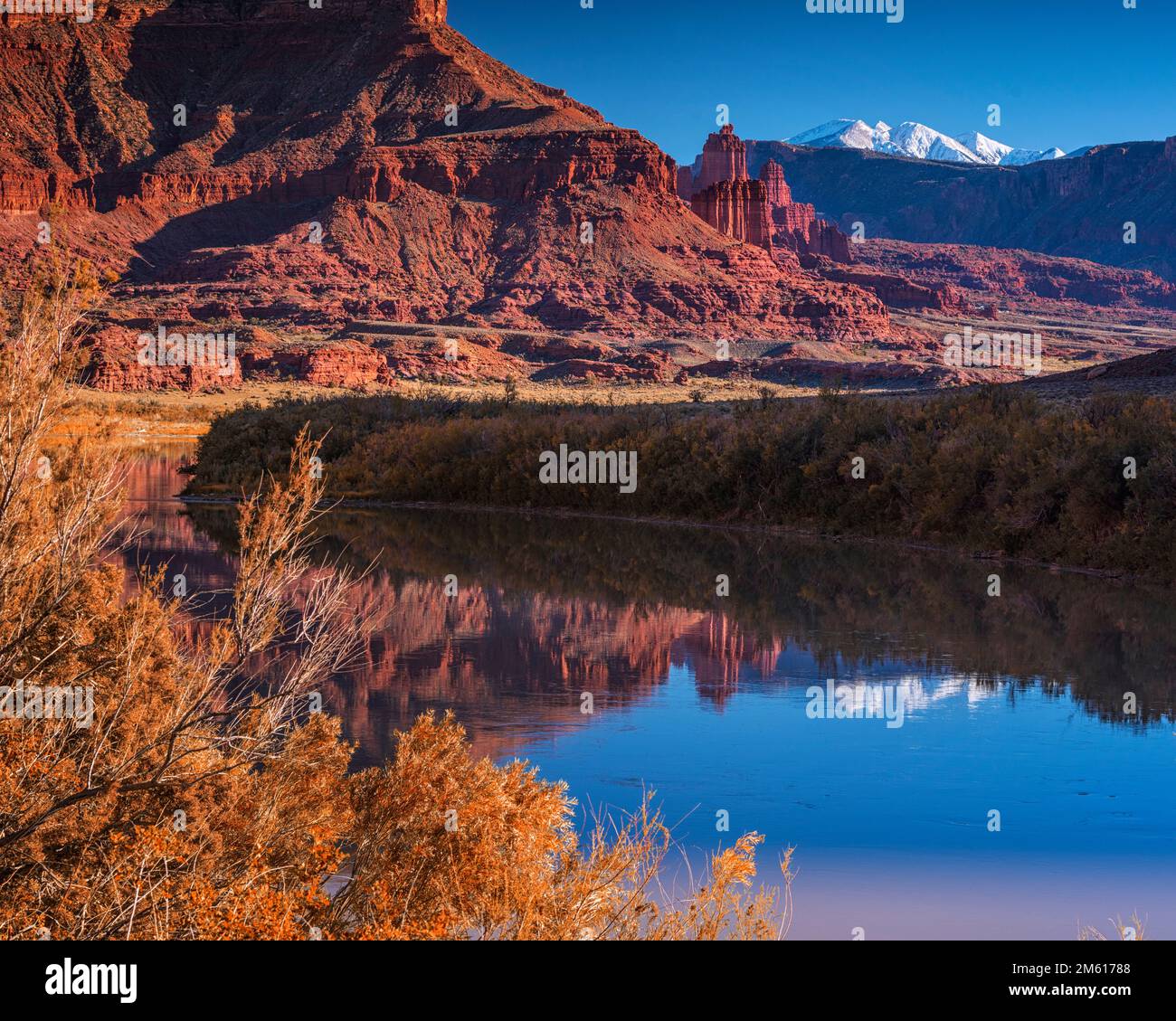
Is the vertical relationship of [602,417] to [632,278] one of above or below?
below

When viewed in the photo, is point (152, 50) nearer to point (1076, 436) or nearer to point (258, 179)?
point (258, 179)

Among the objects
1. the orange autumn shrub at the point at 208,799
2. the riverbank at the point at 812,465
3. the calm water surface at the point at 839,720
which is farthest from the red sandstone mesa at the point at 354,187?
the orange autumn shrub at the point at 208,799

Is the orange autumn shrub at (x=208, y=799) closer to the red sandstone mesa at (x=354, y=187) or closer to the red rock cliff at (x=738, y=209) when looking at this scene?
the red sandstone mesa at (x=354, y=187)

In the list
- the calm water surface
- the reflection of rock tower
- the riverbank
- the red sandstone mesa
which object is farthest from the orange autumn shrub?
the reflection of rock tower

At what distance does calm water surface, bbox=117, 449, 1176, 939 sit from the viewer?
30.5ft

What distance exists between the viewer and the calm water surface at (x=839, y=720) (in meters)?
9.30

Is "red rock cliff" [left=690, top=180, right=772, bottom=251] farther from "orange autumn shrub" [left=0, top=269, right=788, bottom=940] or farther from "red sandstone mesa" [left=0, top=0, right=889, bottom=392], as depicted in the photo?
"orange autumn shrub" [left=0, top=269, right=788, bottom=940]

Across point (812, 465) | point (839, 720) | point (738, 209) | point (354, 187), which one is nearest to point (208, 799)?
point (839, 720)

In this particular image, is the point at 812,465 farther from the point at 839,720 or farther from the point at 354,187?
the point at 354,187

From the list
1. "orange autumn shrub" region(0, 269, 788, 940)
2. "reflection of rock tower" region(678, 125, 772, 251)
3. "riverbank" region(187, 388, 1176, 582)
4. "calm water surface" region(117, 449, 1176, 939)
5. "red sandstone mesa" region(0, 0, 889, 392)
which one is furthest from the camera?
"reflection of rock tower" region(678, 125, 772, 251)

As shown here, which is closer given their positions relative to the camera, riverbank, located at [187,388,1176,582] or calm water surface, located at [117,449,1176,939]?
calm water surface, located at [117,449,1176,939]
